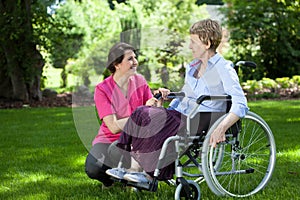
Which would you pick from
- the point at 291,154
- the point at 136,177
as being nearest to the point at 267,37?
the point at 291,154

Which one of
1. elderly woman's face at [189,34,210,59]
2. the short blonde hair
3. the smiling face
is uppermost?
the short blonde hair

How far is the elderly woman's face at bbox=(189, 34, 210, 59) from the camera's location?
3.09 metres

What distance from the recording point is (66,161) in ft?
15.2

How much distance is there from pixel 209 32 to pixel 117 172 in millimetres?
919

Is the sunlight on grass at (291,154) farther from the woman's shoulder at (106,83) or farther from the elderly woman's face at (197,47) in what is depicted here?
the woman's shoulder at (106,83)

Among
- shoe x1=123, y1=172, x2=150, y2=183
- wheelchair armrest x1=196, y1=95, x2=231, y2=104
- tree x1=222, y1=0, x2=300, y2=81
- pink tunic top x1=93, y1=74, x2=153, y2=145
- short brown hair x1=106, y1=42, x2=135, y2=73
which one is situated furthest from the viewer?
tree x1=222, y1=0, x2=300, y2=81

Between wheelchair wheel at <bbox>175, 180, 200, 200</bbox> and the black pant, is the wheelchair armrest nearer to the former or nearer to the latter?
wheelchair wheel at <bbox>175, 180, 200, 200</bbox>

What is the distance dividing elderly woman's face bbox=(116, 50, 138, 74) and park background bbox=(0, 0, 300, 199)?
0.05m

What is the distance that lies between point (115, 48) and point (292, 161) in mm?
1839

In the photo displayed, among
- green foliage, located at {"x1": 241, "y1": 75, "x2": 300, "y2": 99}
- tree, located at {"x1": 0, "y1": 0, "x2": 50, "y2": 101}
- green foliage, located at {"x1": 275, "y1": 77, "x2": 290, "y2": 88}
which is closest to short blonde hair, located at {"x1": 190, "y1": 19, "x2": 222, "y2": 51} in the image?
tree, located at {"x1": 0, "y1": 0, "x2": 50, "y2": 101}

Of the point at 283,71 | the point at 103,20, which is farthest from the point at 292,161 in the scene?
the point at 103,20

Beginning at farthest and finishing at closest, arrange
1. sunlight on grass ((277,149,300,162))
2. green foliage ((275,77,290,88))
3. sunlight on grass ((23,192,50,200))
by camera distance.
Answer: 1. green foliage ((275,77,290,88))
2. sunlight on grass ((277,149,300,162))
3. sunlight on grass ((23,192,50,200))

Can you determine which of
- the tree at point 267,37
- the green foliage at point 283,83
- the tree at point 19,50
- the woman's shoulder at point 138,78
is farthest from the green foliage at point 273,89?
the woman's shoulder at point 138,78

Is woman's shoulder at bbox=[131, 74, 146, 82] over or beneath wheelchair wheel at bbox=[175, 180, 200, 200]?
over
